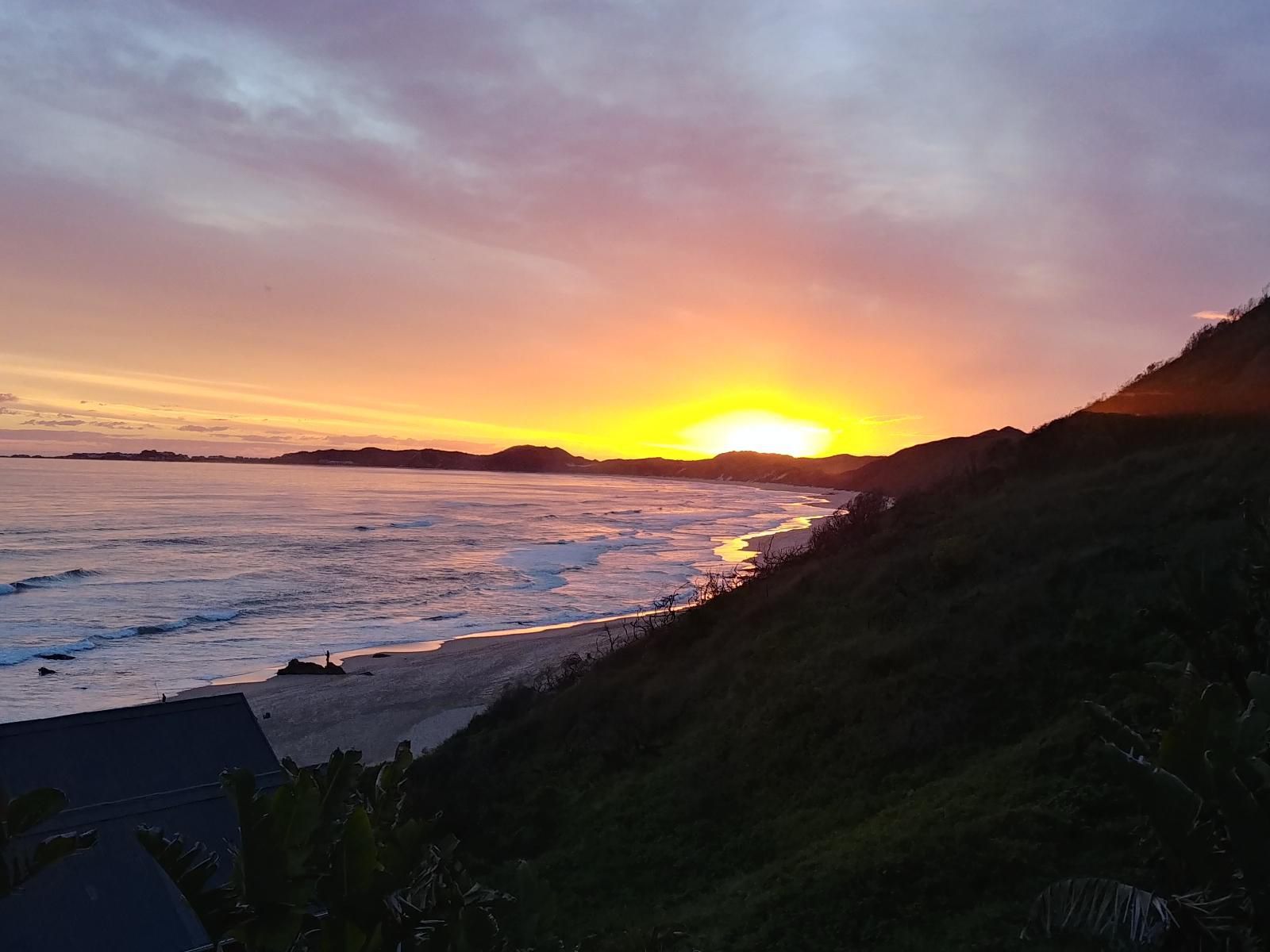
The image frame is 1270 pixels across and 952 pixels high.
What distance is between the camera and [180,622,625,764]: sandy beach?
20.2 meters

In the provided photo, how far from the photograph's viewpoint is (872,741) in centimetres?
1109

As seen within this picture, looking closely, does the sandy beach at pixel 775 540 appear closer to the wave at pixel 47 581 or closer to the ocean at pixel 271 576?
the ocean at pixel 271 576

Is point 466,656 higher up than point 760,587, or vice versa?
point 760,587

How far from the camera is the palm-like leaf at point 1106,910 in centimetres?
455

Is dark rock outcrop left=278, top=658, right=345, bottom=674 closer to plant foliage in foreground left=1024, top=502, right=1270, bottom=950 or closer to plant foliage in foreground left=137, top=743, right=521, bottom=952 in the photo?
plant foliage in foreground left=1024, top=502, right=1270, bottom=950

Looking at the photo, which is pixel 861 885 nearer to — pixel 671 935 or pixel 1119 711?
pixel 671 935

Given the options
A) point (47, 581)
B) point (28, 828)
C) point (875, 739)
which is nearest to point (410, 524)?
point (47, 581)

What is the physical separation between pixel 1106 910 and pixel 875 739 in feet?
21.2

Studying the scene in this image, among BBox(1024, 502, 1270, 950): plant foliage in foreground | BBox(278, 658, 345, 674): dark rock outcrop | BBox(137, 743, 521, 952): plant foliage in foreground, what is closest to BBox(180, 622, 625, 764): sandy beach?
BBox(278, 658, 345, 674): dark rock outcrop

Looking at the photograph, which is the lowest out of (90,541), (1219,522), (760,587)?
(90,541)

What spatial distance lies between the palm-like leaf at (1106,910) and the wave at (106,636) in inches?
1217

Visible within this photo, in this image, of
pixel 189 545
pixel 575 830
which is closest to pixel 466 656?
pixel 575 830

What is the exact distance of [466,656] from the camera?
92.0 feet

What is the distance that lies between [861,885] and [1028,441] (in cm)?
1800
